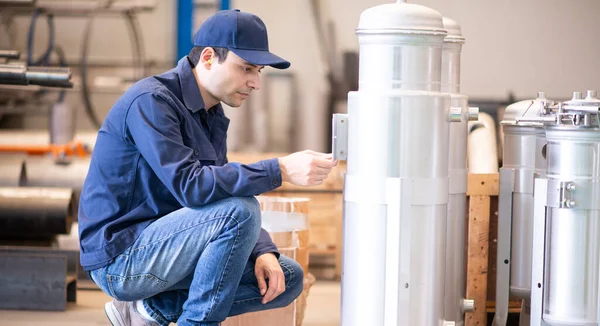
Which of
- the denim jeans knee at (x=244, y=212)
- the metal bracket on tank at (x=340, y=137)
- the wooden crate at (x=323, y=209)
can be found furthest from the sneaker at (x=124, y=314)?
the wooden crate at (x=323, y=209)

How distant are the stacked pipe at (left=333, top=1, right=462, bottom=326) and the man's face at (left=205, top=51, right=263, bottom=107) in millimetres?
323

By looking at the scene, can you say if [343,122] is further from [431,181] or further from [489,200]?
[489,200]

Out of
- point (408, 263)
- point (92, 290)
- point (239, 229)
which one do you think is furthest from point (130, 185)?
point (92, 290)

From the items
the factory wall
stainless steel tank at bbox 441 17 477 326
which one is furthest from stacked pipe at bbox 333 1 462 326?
the factory wall

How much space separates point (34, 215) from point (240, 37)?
7.50 feet

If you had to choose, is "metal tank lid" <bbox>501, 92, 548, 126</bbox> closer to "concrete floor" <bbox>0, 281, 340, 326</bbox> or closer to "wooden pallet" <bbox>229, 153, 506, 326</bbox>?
"wooden pallet" <bbox>229, 153, 506, 326</bbox>

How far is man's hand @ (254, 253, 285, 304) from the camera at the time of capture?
2.35 meters

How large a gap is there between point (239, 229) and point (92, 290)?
92.5 inches

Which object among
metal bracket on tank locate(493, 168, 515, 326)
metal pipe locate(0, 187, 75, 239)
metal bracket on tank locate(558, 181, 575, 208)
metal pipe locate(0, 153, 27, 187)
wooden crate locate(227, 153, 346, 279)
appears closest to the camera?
metal bracket on tank locate(558, 181, 575, 208)

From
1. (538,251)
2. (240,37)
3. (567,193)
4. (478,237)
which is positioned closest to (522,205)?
(478,237)

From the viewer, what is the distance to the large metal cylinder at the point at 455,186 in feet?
8.61

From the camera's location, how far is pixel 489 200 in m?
3.00

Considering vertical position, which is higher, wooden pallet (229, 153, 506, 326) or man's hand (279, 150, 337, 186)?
man's hand (279, 150, 337, 186)

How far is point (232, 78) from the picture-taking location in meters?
2.27
